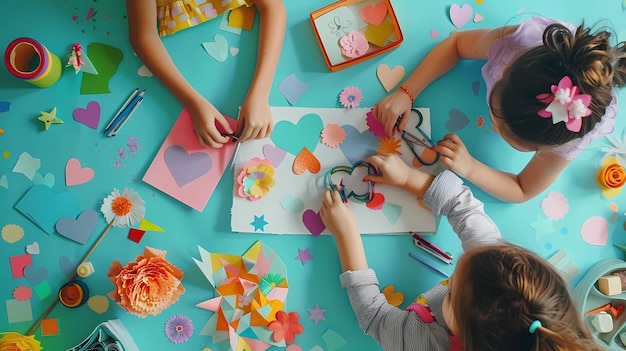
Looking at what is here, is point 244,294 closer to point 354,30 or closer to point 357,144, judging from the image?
point 357,144

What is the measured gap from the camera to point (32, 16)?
1.01 m

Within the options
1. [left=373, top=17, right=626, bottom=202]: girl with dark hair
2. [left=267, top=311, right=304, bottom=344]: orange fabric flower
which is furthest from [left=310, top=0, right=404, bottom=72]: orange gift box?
[left=267, top=311, right=304, bottom=344]: orange fabric flower

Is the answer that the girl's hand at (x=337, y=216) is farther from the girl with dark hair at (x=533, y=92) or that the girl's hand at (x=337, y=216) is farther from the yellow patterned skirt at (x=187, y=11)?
the yellow patterned skirt at (x=187, y=11)

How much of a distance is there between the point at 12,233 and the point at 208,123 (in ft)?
1.56

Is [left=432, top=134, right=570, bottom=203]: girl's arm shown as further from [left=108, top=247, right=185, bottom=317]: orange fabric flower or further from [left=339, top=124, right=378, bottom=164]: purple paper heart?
[left=108, top=247, right=185, bottom=317]: orange fabric flower

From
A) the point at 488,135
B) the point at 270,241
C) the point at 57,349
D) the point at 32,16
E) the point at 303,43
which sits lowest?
the point at 57,349

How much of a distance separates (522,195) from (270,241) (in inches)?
22.1

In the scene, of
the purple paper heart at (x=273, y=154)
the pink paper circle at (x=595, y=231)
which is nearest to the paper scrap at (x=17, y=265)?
the purple paper heart at (x=273, y=154)

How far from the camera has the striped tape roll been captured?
0.94m

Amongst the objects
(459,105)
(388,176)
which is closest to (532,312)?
(388,176)

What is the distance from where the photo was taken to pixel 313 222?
3.34 feet

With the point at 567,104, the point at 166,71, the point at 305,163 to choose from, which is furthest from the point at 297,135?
the point at 567,104

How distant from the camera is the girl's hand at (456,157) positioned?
1.00 metres

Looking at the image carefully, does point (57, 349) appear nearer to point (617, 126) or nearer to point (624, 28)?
point (617, 126)
